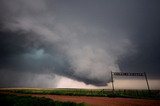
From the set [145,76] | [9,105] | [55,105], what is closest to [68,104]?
[55,105]

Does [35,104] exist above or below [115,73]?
below

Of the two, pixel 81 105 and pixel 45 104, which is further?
pixel 81 105

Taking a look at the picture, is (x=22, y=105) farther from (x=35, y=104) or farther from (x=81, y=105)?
(x=81, y=105)

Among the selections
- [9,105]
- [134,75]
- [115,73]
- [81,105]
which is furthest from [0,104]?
[134,75]

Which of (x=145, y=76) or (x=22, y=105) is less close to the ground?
(x=145, y=76)

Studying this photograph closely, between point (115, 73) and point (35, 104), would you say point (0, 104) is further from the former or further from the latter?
point (115, 73)

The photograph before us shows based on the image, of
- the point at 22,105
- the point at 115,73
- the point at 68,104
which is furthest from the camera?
the point at 115,73

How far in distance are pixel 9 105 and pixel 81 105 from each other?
647 cm

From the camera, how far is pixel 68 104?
15703mm

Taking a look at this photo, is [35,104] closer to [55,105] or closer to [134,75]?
[55,105]

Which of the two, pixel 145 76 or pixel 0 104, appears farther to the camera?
pixel 145 76

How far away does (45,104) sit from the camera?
14.8 m

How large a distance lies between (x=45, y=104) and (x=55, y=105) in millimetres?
865

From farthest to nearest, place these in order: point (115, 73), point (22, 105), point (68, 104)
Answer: point (115, 73), point (68, 104), point (22, 105)
